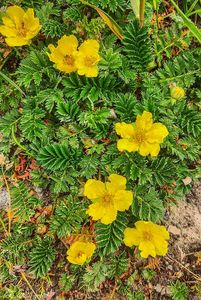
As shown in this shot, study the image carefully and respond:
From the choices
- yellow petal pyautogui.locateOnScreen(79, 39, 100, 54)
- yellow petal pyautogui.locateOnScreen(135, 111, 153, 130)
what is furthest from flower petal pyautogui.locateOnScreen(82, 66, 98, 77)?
yellow petal pyautogui.locateOnScreen(135, 111, 153, 130)

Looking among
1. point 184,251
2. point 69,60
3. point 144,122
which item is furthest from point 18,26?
point 184,251

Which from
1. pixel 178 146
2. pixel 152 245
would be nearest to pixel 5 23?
pixel 178 146

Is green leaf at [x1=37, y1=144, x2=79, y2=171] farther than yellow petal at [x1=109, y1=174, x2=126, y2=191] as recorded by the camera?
Yes

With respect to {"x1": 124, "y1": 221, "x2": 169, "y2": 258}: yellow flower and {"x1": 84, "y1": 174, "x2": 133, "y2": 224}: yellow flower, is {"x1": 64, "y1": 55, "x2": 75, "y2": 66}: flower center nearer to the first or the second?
{"x1": 84, "y1": 174, "x2": 133, "y2": 224}: yellow flower

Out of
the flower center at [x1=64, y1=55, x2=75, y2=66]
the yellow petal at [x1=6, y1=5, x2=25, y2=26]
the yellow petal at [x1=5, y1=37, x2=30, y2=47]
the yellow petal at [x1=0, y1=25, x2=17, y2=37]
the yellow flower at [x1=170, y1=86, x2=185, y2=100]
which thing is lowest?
the yellow flower at [x1=170, y1=86, x2=185, y2=100]

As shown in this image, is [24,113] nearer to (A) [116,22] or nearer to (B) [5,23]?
(B) [5,23]

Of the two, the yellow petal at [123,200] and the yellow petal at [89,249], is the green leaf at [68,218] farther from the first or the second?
the yellow petal at [123,200]

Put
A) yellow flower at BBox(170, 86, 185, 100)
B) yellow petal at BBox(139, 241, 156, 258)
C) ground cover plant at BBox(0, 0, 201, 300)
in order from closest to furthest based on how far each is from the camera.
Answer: yellow petal at BBox(139, 241, 156, 258) < ground cover plant at BBox(0, 0, 201, 300) < yellow flower at BBox(170, 86, 185, 100)
